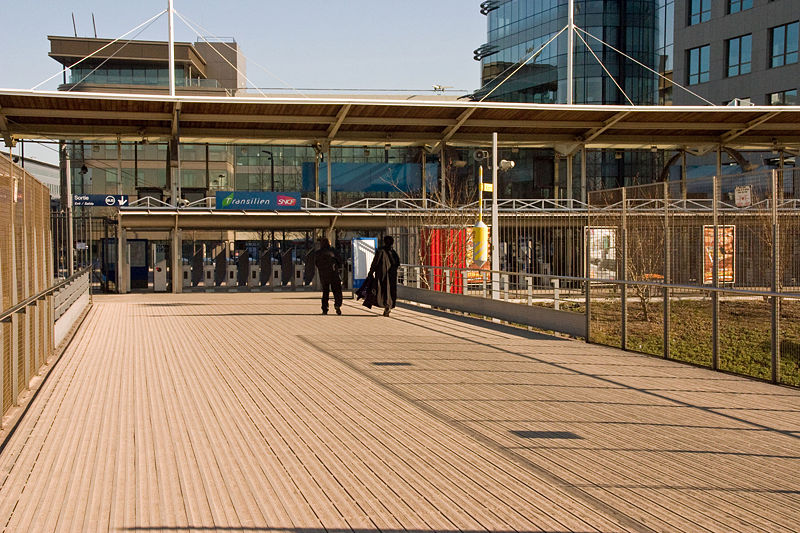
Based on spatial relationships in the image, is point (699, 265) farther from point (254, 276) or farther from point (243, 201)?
point (254, 276)

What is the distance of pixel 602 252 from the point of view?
52.1 ft

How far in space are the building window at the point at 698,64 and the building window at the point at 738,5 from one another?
2.69 m

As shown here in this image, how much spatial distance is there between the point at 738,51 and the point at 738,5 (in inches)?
103

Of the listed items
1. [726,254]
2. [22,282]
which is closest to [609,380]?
[726,254]

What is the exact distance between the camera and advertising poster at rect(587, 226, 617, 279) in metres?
15.4

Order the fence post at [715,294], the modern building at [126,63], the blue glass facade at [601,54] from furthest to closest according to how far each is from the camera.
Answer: the modern building at [126,63] → the blue glass facade at [601,54] → the fence post at [715,294]

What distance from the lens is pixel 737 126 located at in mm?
45062

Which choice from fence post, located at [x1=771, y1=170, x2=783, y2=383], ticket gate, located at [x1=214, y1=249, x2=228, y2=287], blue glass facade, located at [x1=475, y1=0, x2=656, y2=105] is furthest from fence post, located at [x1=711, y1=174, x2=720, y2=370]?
blue glass facade, located at [x1=475, y1=0, x2=656, y2=105]

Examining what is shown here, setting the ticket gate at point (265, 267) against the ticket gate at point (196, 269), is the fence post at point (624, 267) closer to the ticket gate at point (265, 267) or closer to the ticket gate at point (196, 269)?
the ticket gate at point (265, 267)

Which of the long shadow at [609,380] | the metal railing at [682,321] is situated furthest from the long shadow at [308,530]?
the metal railing at [682,321]

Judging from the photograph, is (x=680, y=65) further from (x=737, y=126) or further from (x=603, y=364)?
(x=603, y=364)

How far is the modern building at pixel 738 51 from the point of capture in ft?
167

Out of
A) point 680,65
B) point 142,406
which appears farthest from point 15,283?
point 680,65

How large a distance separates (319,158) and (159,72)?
1594 inches
